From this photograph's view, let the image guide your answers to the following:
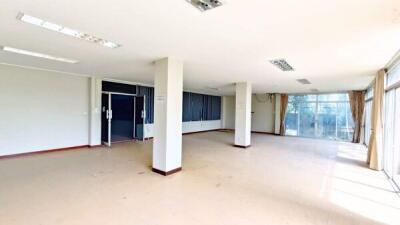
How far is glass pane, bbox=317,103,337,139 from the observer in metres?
9.78

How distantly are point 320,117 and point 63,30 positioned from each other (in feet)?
36.1

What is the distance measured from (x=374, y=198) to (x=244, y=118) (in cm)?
436

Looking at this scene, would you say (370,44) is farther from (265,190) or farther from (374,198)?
(265,190)

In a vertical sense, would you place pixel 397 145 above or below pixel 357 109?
below

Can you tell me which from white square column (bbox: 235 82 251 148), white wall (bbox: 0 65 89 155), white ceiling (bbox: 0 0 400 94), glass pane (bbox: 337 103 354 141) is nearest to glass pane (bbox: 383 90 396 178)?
white ceiling (bbox: 0 0 400 94)

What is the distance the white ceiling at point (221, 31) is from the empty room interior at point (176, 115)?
2 cm

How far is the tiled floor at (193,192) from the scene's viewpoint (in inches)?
99.9

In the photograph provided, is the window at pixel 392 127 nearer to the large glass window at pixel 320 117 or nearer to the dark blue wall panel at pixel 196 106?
the large glass window at pixel 320 117

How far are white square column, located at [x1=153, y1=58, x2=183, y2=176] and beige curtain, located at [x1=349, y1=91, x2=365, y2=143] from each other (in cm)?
866

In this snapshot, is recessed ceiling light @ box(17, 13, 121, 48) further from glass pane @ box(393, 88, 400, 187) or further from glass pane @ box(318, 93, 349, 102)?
glass pane @ box(318, 93, 349, 102)

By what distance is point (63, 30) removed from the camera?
2.86 m

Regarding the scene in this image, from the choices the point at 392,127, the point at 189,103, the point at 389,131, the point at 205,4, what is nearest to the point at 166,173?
the point at 205,4

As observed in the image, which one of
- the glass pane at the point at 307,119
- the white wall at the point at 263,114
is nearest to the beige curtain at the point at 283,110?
the white wall at the point at 263,114

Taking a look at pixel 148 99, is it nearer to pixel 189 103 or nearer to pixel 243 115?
pixel 189 103
